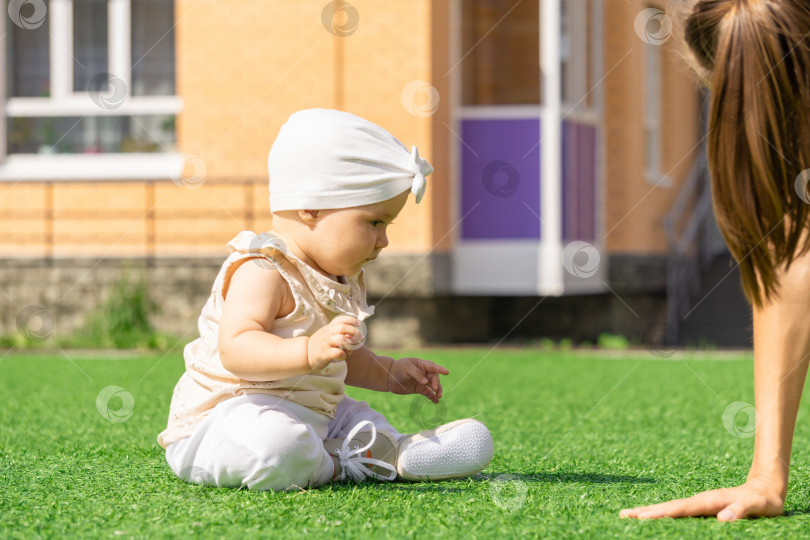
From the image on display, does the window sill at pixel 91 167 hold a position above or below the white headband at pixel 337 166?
below

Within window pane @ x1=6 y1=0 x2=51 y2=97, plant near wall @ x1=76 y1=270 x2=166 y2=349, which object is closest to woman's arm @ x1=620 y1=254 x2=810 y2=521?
plant near wall @ x1=76 y1=270 x2=166 y2=349

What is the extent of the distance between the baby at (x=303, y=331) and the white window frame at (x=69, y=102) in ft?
23.4

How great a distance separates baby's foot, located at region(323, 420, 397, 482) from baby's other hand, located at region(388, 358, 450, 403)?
5.7 inches

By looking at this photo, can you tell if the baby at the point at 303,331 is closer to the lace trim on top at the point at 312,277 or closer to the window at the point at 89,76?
the lace trim on top at the point at 312,277

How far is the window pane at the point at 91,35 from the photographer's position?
9.98 m

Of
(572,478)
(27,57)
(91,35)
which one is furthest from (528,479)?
(27,57)

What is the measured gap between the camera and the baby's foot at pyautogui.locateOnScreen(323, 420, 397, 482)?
280 centimetres

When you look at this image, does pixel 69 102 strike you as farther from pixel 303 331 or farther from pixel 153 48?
pixel 303 331

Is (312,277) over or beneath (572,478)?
over

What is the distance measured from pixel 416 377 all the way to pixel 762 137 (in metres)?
1.04

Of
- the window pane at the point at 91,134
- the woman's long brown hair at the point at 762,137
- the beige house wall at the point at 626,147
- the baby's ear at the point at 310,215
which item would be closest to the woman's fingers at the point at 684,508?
the woman's long brown hair at the point at 762,137

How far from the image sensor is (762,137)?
2.41 meters

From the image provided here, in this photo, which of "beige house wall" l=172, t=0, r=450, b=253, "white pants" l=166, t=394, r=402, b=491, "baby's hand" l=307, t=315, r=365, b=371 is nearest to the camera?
"baby's hand" l=307, t=315, r=365, b=371

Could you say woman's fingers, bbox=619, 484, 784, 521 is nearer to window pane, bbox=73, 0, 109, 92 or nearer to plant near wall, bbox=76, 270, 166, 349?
plant near wall, bbox=76, 270, 166, 349
